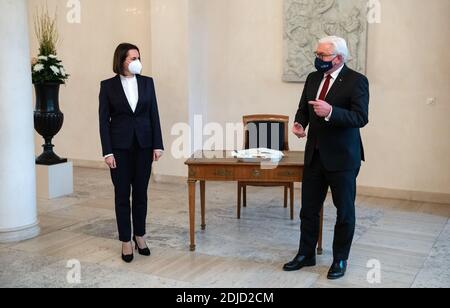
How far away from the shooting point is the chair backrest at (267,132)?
542cm

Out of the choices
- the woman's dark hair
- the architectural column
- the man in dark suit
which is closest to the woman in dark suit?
the woman's dark hair

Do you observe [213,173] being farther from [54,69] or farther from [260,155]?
[54,69]

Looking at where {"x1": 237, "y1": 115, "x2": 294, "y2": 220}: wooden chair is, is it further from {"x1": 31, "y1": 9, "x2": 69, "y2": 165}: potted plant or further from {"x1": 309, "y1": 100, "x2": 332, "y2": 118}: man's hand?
{"x1": 31, "y1": 9, "x2": 69, "y2": 165}: potted plant

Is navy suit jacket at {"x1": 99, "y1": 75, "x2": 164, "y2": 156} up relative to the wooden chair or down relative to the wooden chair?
up

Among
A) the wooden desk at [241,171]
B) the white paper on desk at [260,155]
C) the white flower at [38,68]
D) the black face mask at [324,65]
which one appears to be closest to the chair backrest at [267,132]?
the white paper on desk at [260,155]

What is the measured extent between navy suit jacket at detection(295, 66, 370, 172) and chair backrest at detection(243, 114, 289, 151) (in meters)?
1.54

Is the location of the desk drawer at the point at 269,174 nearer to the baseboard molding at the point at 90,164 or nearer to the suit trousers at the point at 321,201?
the suit trousers at the point at 321,201

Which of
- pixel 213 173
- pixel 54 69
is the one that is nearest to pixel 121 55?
pixel 213 173

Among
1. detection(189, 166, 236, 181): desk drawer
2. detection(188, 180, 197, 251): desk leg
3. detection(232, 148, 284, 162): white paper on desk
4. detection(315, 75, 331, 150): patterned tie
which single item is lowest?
detection(188, 180, 197, 251): desk leg

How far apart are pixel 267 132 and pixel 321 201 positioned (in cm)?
157

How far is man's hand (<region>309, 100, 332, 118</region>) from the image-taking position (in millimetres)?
3521

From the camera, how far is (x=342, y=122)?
3568 millimetres
